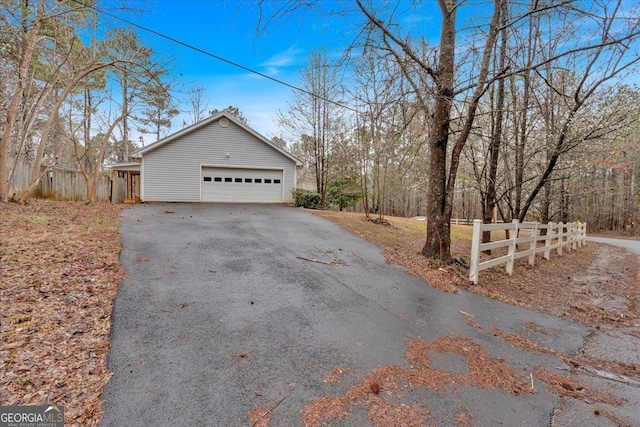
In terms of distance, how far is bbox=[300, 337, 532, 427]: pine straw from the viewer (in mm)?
2164

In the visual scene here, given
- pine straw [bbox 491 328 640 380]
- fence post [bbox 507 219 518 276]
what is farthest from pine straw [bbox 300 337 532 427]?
fence post [bbox 507 219 518 276]

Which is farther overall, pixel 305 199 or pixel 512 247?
pixel 305 199

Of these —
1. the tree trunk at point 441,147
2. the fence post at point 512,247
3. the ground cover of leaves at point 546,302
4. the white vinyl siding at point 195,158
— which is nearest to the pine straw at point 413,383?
the ground cover of leaves at point 546,302

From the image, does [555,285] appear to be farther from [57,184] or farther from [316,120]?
[57,184]

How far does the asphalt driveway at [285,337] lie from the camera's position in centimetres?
224

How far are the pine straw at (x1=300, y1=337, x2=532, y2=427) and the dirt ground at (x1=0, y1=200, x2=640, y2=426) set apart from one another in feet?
0.56

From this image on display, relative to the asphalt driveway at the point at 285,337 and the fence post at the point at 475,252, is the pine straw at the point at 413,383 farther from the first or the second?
the fence post at the point at 475,252

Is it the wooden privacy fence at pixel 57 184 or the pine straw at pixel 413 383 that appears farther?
the wooden privacy fence at pixel 57 184

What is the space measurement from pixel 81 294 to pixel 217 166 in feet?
44.1

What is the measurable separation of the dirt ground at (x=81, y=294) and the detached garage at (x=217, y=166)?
6.78 meters

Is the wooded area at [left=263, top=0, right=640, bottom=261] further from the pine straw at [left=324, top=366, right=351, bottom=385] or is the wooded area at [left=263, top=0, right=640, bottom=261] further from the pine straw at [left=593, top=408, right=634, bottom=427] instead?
the pine straw at [left=324, top=366, right=351, bottom=385]

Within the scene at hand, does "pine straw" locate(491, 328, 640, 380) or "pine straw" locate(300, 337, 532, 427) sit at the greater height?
"pine straw" locate(300, 337, 532, 427)

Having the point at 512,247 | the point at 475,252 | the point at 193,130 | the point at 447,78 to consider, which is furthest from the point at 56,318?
the point at 193,130

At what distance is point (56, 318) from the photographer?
311cm
